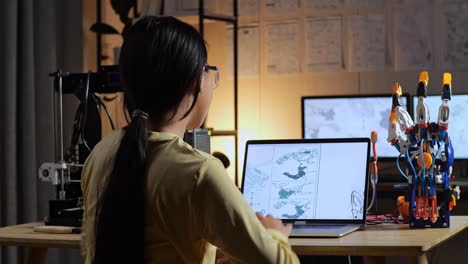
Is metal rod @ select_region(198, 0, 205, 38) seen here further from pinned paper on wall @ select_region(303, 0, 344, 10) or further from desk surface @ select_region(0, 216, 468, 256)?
desk surface @ select_region(0, 216, 468, 256)

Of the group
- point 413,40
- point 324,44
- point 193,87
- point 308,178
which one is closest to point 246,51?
point 324,44

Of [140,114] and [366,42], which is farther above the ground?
[366,42]

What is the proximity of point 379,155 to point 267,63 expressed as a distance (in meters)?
0.83

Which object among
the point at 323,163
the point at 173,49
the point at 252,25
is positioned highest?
the point at 252,25

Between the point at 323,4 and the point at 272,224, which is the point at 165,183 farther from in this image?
the point at 323,4

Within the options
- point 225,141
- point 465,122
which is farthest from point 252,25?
point 465,122

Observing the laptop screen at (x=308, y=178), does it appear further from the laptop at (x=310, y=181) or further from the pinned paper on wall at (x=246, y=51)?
the pinned paper on wall at (x=246, y=51)

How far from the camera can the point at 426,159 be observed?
198 centimetres

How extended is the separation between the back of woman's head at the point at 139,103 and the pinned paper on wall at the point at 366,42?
2737 mm

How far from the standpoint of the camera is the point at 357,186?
2113 millimetres

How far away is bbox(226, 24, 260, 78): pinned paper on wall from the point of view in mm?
4133

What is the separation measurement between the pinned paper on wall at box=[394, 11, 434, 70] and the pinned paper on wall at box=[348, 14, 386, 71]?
0.08 metres

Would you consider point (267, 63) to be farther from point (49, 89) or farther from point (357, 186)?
point (357, 186)

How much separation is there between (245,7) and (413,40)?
92 centimetres
